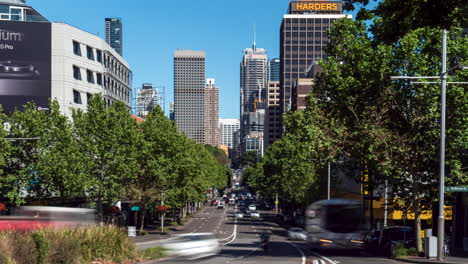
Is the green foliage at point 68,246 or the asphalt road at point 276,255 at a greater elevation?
the green foliage at point 68,246

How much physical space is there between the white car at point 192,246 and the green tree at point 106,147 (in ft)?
89.2

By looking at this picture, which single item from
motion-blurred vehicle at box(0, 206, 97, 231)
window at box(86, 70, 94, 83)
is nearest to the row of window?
window at box(86, 70, 94, 83)

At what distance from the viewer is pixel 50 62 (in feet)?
246

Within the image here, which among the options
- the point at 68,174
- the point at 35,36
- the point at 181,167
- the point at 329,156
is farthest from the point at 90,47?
the point at 329,156

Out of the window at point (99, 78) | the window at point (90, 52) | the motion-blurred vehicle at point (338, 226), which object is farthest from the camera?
the window at point (99, 78)

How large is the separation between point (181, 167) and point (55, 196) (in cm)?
1418

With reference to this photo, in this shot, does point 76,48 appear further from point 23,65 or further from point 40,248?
point 40,248

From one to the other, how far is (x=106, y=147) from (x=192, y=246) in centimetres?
2981

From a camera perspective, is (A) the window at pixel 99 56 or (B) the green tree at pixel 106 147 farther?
(A) the window at pixel 99 56

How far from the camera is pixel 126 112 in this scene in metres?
59.9

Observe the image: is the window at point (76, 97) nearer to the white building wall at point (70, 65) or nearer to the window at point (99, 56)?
the white building wall at point (70, 65)

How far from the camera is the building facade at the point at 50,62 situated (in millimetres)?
72188

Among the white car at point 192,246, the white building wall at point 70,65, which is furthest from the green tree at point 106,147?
the white car at point 192,246

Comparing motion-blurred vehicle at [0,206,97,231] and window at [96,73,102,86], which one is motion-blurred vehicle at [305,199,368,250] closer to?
motion-blurred vehicle at [0,206,97,231]
